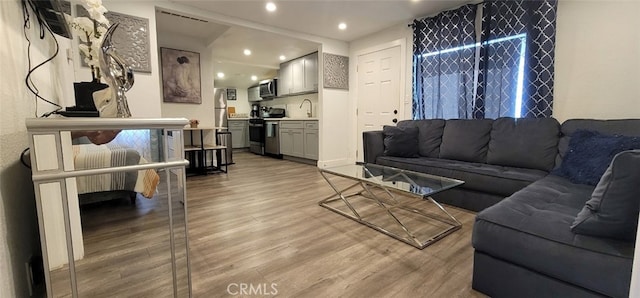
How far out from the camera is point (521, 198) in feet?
5.28

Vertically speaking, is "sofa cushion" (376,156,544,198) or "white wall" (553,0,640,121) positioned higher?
"white wall" (553,0,640,121)

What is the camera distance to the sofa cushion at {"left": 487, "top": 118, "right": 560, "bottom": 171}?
2.46 metres

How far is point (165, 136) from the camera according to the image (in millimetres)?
1089

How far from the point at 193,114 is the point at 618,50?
17.6 ft

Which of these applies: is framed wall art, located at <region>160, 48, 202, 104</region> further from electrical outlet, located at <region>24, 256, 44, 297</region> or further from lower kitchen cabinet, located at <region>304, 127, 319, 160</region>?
electrical outlet, located at <region>24, 256, 44, 297</region>

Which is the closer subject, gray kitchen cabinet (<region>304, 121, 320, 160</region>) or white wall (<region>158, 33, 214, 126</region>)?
white wall (<region>158, 33, 214, 126</region>)

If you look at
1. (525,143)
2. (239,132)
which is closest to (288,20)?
(525,143)

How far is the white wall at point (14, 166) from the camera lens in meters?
0.81

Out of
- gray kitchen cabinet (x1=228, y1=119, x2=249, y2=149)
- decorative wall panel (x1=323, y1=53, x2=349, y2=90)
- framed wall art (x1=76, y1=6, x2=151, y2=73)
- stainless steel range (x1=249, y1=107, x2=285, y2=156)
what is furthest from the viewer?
gray kitchen cabinet (x1=228, y1=119, x2=249, y2=149)

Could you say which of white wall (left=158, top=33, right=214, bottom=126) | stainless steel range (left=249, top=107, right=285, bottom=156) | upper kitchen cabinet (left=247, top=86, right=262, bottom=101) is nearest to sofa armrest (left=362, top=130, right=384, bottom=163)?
white wall (left=158, top=33, right=214, bottom=126)

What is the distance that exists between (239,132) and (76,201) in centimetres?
605

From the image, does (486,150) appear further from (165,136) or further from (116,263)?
(116,263)

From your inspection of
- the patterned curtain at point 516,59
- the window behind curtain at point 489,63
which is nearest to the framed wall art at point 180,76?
the window behind curtain at point 489,63

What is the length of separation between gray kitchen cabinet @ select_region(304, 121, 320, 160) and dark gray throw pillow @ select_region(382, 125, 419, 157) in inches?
77.4
